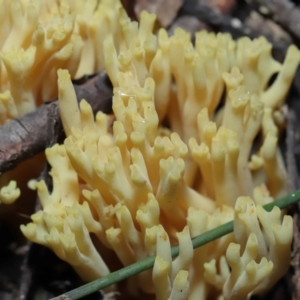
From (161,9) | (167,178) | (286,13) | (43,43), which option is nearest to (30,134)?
(43,43)

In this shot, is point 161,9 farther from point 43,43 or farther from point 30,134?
point 30,134

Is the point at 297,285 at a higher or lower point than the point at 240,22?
lower

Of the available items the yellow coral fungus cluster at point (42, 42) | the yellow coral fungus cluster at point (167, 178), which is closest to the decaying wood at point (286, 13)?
the yellow coral fungus cluster at point (167, 178)

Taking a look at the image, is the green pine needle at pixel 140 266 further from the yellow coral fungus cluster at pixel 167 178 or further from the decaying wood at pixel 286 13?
the decaying wood at pixel 286 13

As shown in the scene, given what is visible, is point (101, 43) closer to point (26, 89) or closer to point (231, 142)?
point (26, 89)

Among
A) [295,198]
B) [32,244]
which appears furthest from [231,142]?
[32,244]

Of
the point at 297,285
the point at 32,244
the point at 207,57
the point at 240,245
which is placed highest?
the point at 207,57

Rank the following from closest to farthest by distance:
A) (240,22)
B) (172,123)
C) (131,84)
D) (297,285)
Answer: (131,84), (297,285), (172,123), (240,22)
